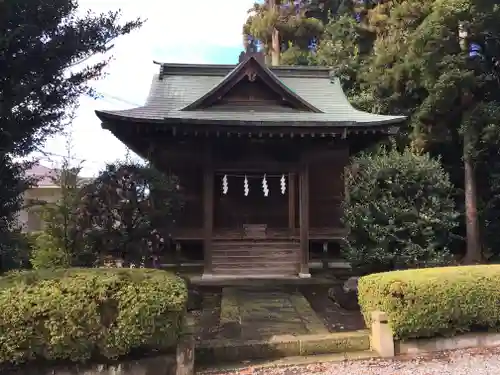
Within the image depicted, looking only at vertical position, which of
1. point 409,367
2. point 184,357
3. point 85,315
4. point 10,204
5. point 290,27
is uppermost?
point 290,27

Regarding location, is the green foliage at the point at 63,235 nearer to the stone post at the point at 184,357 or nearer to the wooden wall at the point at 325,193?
the stone post at the point at 184,357

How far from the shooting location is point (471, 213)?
46.2 ft

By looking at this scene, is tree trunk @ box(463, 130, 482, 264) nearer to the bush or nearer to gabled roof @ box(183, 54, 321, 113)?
gabled roof @ box(183, 54, 321, 113)

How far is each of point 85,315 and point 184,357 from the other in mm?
1240

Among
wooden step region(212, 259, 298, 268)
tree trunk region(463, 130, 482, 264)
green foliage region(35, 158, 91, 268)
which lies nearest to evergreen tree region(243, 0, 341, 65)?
tree trunk region(463, 130, 482, 264)

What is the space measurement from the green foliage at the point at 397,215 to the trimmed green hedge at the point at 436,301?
4.37 m

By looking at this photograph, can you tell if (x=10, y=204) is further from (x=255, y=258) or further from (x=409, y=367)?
(x=409, y=367)

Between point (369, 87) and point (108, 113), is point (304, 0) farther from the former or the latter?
point (108, 113)

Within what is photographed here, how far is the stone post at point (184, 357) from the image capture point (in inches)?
189

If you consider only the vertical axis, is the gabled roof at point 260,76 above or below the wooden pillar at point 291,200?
above

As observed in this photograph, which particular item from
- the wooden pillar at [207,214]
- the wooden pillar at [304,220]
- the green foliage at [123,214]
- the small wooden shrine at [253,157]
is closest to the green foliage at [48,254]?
the green foliage at [123,214]

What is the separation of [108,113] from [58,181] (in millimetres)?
1842

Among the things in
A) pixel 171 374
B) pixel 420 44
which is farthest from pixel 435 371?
pixel 420 44

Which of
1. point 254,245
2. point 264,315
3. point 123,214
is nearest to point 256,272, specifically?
point 254,245
